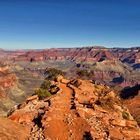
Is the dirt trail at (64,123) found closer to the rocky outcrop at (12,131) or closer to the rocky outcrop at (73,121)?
the rocky outcrop at (73,121)

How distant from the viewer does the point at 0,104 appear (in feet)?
578

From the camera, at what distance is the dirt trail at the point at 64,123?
48344 millimetres

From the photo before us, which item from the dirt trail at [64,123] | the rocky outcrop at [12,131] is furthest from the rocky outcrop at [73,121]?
the rocky outcrop at [12,131]

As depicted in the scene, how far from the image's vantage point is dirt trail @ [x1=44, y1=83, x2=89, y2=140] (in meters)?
48.3

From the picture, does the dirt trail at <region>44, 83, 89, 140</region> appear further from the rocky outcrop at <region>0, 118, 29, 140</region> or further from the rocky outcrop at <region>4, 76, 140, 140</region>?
the rocky outcrop at <region>0, 118, 29, 140</region>

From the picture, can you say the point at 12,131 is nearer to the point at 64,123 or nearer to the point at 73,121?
the point at 64,123

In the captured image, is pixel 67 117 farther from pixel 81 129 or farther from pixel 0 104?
pixel 0 104

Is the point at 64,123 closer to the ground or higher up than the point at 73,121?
closer to the ground

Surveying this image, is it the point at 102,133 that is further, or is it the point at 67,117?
the point at 67,117

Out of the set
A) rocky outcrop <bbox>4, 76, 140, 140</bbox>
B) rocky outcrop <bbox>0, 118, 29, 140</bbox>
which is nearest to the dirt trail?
rocky outcrop <bbox>4, 76, 140, 140</bbox>

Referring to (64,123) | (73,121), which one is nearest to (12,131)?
(64,123)

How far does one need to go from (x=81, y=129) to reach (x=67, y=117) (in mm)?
6932

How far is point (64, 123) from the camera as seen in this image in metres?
54.7

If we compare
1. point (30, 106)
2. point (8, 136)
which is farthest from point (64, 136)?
point (30, 106)
